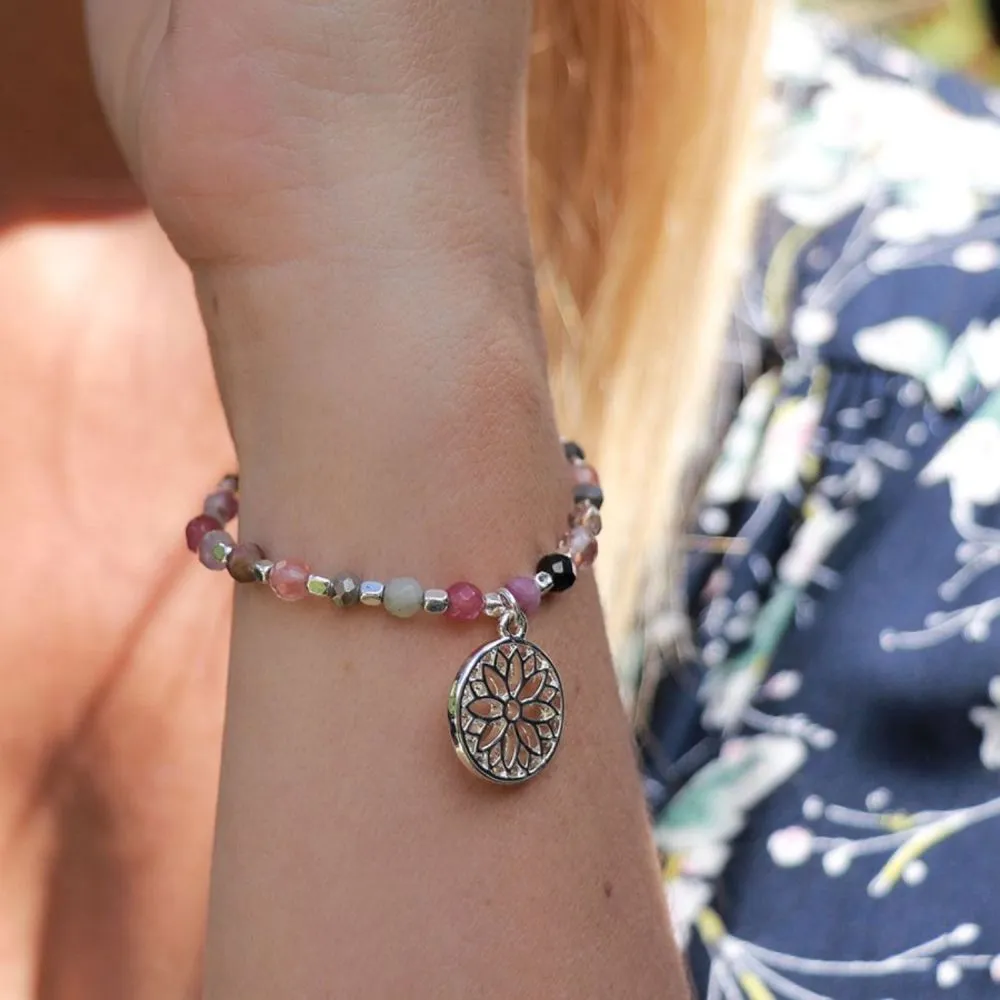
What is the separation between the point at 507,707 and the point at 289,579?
0.13 meters

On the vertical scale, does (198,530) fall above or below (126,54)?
below

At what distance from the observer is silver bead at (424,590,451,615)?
59 cm

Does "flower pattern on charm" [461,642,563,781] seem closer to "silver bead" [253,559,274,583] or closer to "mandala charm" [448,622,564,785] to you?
"mandala charm" [448,622,564,785]

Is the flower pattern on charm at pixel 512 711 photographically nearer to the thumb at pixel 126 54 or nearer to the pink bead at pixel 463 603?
the pink bead at pixel 463 603

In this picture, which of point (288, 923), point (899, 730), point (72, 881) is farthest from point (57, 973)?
point (899, 730)

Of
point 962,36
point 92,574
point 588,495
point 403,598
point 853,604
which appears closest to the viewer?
point 403,598

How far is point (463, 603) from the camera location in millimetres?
591

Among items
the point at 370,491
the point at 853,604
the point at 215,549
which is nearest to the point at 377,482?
the point at 370,491

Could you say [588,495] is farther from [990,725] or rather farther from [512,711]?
[990,725]

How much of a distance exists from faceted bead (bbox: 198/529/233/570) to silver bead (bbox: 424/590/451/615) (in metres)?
0.12

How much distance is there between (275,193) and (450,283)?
0.10 meters

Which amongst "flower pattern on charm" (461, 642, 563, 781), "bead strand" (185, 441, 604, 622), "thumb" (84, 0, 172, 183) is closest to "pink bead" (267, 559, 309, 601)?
"bead strand" (185, 441, 604, 622)

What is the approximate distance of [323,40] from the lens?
1.94ft

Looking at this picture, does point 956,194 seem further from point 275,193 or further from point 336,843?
point 336,843
